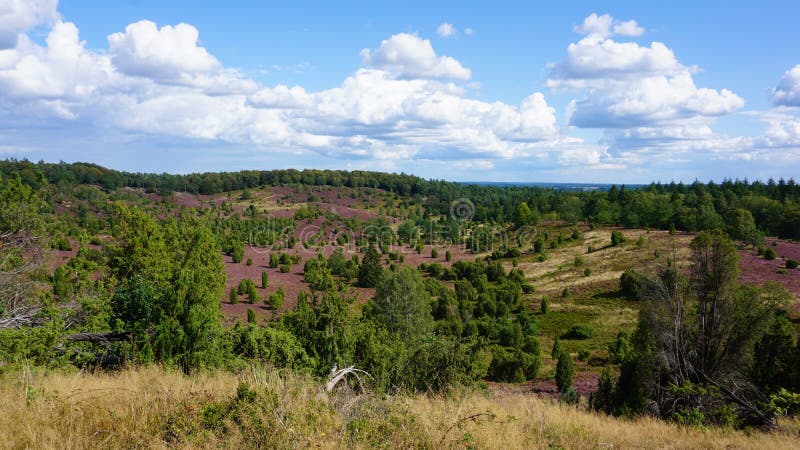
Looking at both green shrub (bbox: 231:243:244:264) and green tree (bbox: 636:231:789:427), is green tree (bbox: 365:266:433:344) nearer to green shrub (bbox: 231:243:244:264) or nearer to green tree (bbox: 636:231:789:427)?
green tree (bbox: 636:231:789:427)

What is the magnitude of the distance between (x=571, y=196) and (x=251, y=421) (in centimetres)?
11365

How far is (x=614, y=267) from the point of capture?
183ft

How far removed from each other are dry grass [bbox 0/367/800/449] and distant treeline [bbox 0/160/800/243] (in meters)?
35.1

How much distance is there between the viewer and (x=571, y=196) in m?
110

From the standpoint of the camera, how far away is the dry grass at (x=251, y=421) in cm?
527

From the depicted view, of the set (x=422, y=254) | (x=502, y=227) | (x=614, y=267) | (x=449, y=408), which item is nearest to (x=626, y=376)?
(x=449, y=408)

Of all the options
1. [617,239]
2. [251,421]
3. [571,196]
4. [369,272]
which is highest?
[571,196]

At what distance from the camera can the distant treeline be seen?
73.8 metres

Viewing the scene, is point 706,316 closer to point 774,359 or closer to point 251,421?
point 774,359

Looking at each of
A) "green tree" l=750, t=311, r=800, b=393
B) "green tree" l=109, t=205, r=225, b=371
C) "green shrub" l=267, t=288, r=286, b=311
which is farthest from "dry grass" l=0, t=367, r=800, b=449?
"green shrub" l=267, t=288, r=286, b=311

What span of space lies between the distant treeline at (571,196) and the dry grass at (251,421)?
115ft

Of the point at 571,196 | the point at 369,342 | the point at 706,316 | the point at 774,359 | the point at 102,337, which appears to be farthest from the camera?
the point at 571,196

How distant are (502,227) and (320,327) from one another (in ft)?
288

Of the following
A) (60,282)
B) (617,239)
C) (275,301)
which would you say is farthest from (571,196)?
(60,282)
